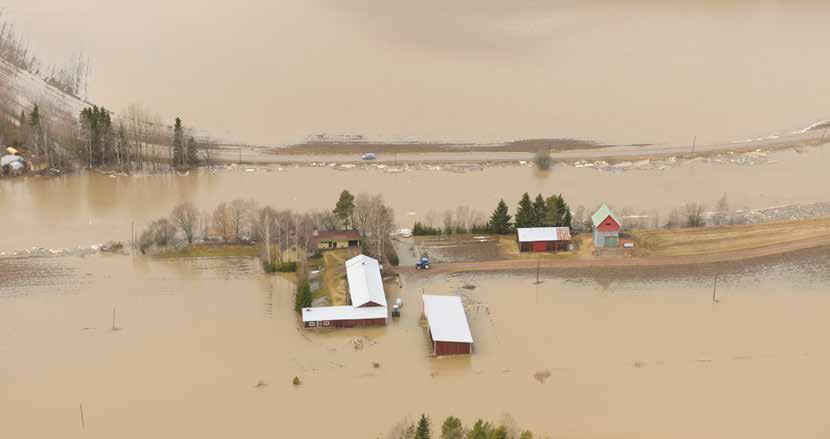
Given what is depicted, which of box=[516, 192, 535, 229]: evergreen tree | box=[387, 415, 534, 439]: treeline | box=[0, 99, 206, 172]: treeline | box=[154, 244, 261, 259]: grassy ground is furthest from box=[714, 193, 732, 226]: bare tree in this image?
box=[0, 99, 206, 172]: treeline

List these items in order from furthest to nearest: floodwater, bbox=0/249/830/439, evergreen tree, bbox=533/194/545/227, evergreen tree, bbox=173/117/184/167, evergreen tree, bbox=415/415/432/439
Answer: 1. evergreen tree, bbox=173/117/184/167
2. evergreen tree, bbox=533/194/545/227
3. floodwater, bbox=0/249/830/439
4. evergreen tree, bbox=415/415/432/439

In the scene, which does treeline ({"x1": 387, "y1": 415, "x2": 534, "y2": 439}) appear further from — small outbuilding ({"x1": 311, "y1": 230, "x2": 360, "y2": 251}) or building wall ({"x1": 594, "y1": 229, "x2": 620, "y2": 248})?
building wall ({"x1": 594, "y1": 229, "x2": 620, "y2": 248})

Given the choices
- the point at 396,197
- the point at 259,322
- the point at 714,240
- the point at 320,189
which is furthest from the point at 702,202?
the point at 259,322

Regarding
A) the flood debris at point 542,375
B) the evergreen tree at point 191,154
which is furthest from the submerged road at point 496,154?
→ the flood debris at point 542,375

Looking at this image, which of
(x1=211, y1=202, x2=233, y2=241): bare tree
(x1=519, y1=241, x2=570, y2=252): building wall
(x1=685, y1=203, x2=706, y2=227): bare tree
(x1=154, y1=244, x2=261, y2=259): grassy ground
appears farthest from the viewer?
(x1=685, y1=203, x2=706, y2=227): bare tree

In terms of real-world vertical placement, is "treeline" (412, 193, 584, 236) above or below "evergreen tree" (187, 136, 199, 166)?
below

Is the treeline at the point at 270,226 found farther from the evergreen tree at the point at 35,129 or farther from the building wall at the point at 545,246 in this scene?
the evergreen tree at the point at 35,129

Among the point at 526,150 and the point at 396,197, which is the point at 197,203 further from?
the point at 526,150
